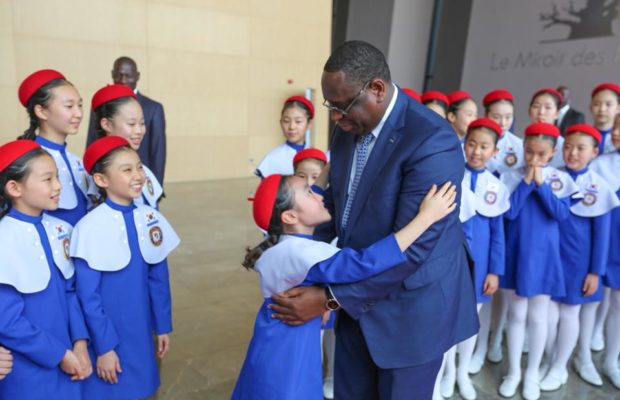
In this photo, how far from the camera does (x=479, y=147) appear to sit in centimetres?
273

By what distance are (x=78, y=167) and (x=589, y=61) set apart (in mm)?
9398

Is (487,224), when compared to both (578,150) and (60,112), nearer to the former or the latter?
(578,150)

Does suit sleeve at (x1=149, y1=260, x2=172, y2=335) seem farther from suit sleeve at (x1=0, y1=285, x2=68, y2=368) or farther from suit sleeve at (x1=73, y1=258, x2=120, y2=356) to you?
suit sleeve at (x1=0, y1=285, x2=68, y2=368)

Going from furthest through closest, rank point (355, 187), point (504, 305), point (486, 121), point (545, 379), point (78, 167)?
point (504, 305) < point (545, 379) < point (486, 121) < point (78, 167) < point (355, 187)

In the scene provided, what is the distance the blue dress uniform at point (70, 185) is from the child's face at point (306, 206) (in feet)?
3.94

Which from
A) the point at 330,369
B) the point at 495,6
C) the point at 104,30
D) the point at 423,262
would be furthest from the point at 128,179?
the point at 495,6

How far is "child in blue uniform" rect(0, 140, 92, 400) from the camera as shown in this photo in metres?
1.71

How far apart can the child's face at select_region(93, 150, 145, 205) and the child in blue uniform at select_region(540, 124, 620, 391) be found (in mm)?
2360

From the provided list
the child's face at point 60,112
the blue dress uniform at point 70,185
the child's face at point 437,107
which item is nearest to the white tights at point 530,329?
the child's face at point 437,107

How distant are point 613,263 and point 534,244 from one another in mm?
660

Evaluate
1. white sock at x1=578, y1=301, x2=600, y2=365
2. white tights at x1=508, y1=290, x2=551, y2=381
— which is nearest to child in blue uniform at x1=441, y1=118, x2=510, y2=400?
white tights at x1=508, y1=290, x2=551, y2=381

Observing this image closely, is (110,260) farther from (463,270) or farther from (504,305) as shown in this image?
(504,305)

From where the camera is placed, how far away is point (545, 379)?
297 cm

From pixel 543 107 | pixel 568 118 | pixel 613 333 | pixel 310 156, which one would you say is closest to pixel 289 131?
pixel 310 156
